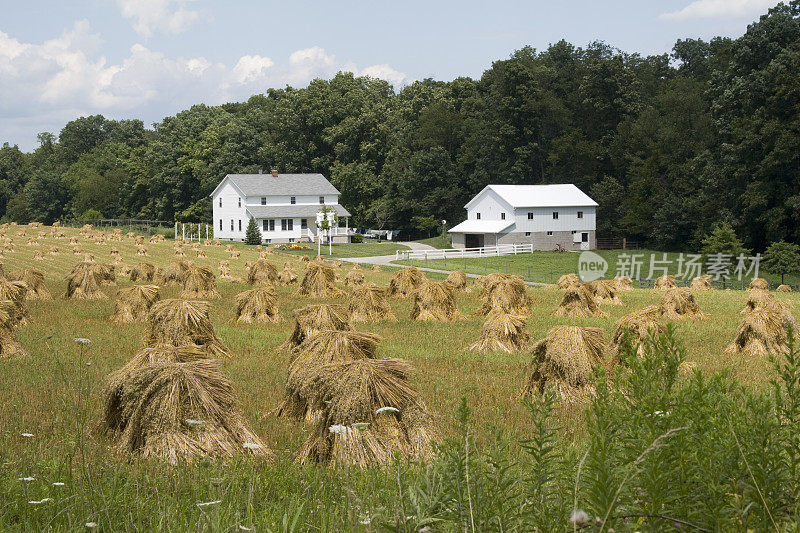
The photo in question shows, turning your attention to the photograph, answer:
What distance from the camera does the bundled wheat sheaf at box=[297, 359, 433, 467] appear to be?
8500 mm

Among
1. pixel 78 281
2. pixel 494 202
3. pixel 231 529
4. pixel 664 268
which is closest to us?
pixel 231 529

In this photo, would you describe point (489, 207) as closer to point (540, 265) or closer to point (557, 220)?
point (557, 220)

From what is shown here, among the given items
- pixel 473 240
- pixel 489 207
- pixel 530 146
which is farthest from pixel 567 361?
pixel 530 146

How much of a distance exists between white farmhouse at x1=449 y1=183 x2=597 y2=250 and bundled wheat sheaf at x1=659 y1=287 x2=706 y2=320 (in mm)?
47133

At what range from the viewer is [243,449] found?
8.70m

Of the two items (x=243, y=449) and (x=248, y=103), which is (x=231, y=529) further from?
(x=248, y=103)

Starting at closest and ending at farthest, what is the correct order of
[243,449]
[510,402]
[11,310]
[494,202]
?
[243,449] < [510,402] < [11,310] < [494,202]

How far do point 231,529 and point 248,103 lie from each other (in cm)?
13657

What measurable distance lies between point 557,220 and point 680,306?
5035 centimetres

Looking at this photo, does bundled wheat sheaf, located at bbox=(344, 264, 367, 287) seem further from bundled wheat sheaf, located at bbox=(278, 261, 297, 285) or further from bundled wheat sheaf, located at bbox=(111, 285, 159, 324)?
bundled wheat sheaf, located at bbox=(111, 285, 159, 324)

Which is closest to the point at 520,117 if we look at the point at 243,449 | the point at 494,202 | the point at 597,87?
the point at 597,87

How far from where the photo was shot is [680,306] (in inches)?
1025

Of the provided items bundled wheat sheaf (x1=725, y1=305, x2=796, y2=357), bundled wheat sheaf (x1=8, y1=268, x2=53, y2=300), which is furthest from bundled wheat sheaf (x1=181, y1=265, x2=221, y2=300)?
bundled wheat sheaf (x1=725, y1=305, x2=796, y2=357)

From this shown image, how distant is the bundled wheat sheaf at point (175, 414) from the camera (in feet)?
28.4
